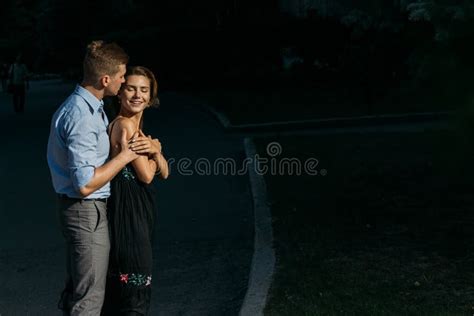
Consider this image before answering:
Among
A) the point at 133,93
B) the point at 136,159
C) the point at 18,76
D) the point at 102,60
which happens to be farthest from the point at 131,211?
the point at 18,76

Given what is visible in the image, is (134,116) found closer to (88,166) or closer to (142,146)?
(142,146)

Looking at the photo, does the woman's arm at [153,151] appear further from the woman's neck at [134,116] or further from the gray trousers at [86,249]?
the gray trousers at [86,249]

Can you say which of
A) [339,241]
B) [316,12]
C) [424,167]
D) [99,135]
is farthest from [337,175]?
[316,12]

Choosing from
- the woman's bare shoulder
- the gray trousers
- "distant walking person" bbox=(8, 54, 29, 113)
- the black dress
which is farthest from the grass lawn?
"distant walking person" bbox=(8, 54, 29, 113)

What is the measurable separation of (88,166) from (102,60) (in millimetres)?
486

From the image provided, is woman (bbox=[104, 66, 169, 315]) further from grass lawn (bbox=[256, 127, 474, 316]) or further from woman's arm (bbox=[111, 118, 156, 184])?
grass lawn (bbox=[256, 127, 474, 316])

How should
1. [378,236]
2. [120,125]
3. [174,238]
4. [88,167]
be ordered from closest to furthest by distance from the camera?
[88,167] → [120,125] → [378,236] → [174,238]

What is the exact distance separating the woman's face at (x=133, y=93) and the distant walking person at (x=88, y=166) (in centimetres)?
11

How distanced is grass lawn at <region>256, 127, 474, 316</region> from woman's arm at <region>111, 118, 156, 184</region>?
1.71 m

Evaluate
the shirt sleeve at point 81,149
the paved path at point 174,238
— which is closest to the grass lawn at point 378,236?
the paved path at point 174,238

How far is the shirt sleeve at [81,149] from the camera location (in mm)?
4230

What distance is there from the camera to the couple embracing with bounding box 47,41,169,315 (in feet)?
14.1

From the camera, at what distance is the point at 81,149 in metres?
4.25

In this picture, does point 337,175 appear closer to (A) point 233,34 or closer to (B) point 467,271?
(B) point 467,271
